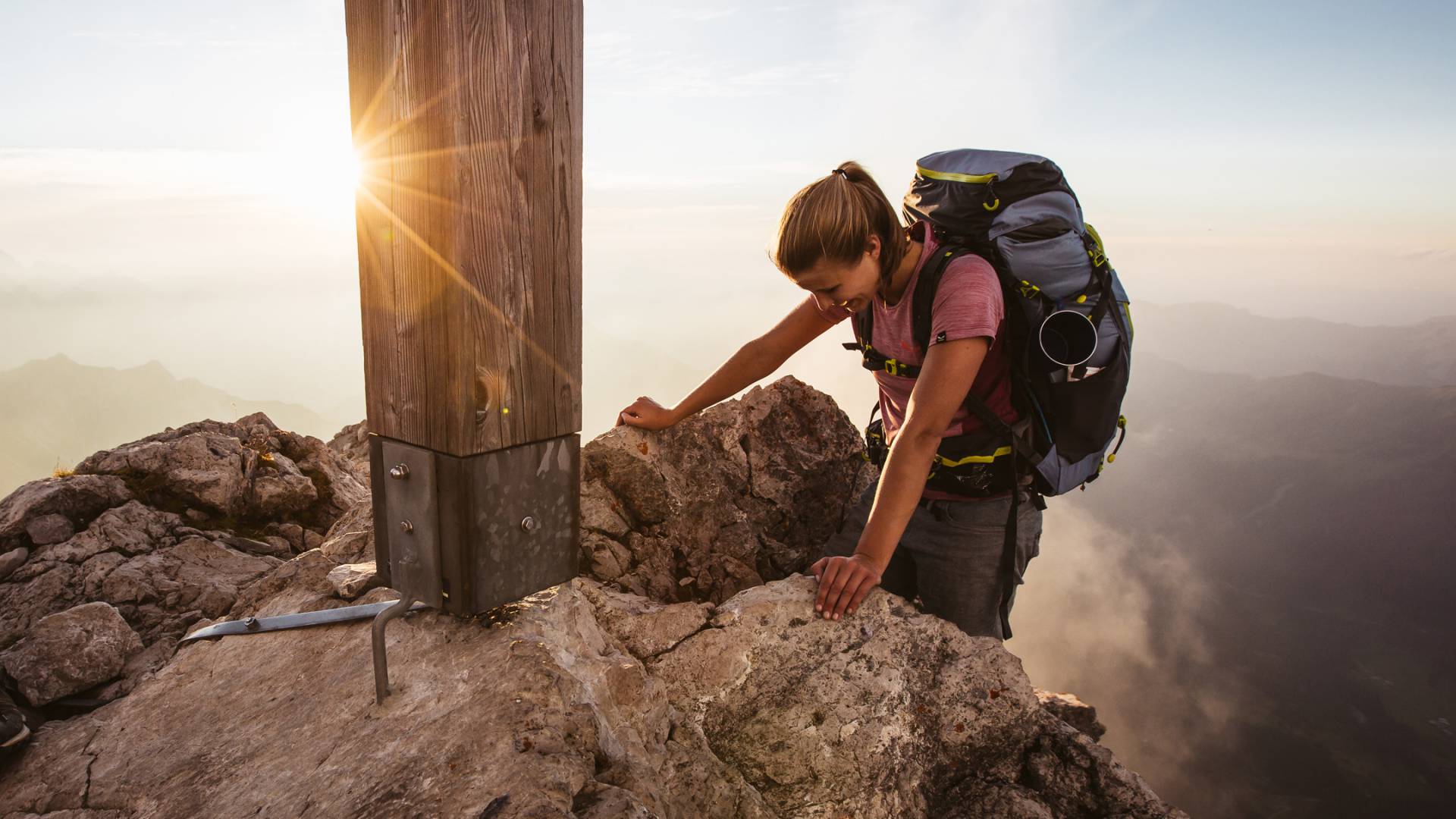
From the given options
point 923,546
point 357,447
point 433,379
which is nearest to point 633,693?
point 433,379

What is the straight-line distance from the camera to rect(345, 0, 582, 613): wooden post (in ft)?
8.27

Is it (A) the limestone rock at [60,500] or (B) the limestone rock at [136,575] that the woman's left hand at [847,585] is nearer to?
(B) the limestone rock at [136,575]

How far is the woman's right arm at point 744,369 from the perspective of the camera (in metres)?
4.34

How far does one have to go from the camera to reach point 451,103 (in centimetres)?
248

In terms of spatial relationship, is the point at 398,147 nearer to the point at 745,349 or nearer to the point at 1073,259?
the point at 745,349

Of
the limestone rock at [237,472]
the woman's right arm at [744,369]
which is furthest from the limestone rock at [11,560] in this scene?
the woman's right arm at [744,369]

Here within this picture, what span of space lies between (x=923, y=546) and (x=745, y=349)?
1482mm

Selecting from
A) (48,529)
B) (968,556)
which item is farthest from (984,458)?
(48,529)

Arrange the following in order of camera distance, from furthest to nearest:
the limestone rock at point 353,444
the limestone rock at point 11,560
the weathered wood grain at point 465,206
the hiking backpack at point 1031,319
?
1. the limestone rock at point 353,444
2. the limestone rock at point 11,560
3. the hiking backpack at point 1031,319
4. the weathered wood grain at point 465,206

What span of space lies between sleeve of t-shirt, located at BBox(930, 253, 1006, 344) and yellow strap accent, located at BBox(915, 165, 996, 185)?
1.57 feet

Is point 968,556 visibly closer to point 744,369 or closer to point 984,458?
point 984,458

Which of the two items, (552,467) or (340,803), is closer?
(340,803)

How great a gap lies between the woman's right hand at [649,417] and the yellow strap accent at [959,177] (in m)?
1.94

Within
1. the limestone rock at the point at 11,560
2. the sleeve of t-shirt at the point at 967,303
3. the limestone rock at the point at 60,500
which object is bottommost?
the limestone rock at the point at 11,560
